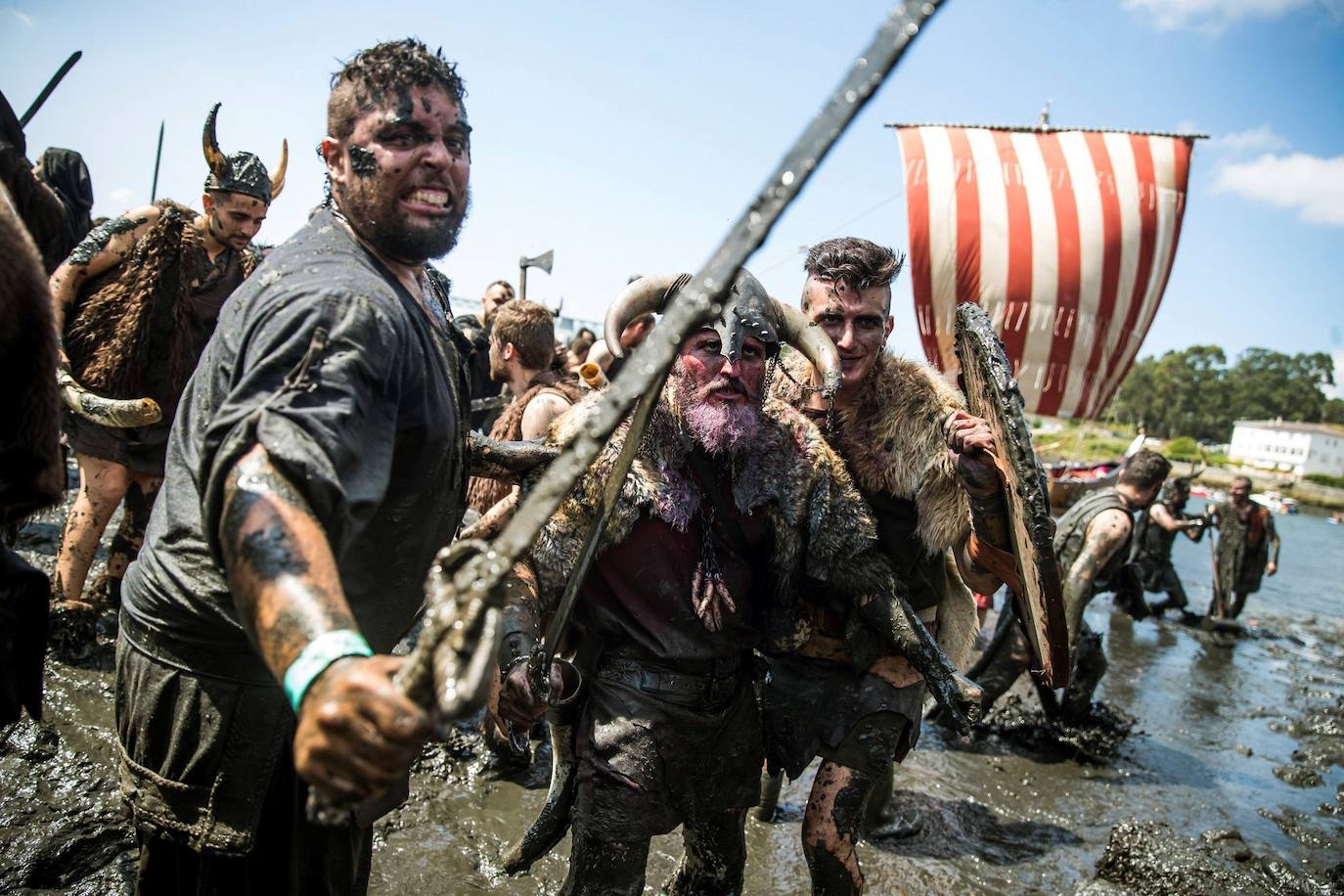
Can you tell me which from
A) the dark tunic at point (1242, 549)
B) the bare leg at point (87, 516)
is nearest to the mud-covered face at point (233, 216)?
the bare leg at point (87, 516)

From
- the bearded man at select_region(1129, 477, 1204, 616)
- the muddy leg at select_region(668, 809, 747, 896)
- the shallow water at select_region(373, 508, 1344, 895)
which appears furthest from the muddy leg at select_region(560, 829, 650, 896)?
the bearded man at select_region(1129, 477, 1204, 616)

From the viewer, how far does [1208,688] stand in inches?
350

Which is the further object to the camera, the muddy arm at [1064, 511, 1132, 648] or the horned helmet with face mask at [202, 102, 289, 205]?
the muddy arm at [1064, 511, 1132, 648]

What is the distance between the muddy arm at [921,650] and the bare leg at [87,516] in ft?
12.8

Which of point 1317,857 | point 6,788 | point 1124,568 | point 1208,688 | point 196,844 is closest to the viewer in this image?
point 196,844

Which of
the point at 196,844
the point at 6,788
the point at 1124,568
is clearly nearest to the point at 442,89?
the point at 196,844

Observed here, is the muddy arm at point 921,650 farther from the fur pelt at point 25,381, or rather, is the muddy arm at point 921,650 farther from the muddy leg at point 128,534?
the muddy leg at point 128,534

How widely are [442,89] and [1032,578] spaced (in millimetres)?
2116

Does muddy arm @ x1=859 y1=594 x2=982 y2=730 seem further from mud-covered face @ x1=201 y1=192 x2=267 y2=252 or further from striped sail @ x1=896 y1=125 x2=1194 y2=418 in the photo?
striped sail @ x1=896 y1=125 x2=1194 y2=418

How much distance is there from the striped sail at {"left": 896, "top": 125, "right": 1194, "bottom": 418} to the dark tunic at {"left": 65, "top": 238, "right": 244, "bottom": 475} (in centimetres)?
1025

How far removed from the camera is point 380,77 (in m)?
1.75

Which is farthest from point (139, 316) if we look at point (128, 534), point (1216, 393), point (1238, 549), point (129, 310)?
point (1216, 393)

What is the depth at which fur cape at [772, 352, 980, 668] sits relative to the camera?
286cm

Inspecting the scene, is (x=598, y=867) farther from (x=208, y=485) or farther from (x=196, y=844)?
(x=208, y=485)
